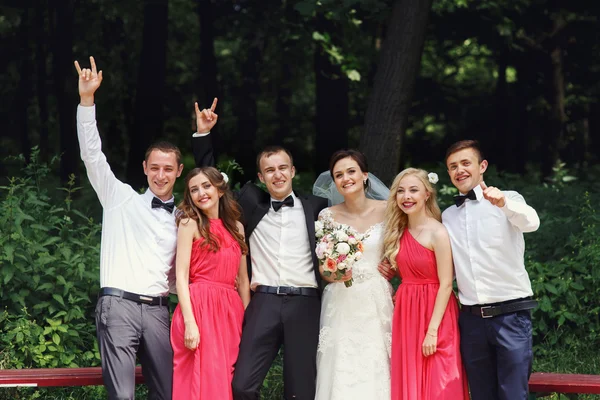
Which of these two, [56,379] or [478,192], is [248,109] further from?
[478,192]

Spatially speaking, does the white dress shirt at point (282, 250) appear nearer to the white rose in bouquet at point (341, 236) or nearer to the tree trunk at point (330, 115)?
the white rose in bouquet at point (341, 236)

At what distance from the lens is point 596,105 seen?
57.1 ft

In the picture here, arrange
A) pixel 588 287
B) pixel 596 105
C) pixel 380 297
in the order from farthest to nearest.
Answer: pixel 596 105, pixel 588 287, pixel 380 297

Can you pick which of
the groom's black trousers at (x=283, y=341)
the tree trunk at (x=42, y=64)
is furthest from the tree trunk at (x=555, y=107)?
the groom's black trousers at (x=283, y=341)

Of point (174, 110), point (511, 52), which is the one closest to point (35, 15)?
point (174, 110)

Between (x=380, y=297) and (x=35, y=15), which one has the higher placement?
(x=35, y=15)

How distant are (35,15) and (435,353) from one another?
A: 42.5 ft

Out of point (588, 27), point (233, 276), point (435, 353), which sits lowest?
point (435, 353)

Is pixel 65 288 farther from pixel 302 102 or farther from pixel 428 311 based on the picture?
pixel 302 102

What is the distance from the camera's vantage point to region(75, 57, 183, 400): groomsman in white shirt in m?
5.51

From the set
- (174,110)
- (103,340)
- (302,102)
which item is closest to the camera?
(103,340)

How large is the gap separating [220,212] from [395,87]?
4.69 m

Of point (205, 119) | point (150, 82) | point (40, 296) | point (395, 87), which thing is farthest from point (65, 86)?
point (205, 119)

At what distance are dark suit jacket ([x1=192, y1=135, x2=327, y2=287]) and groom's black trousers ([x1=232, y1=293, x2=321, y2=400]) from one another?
12.1 inches
